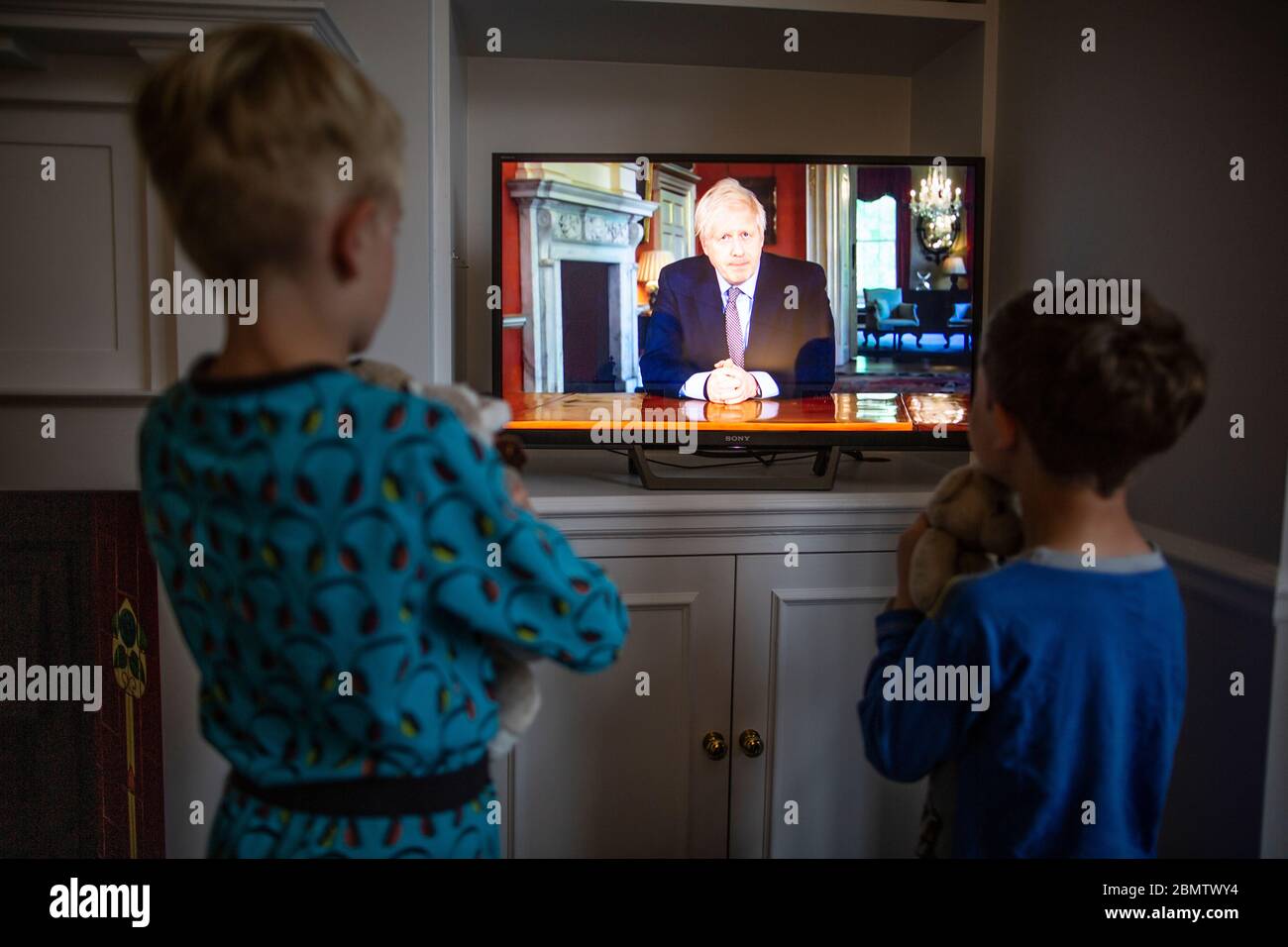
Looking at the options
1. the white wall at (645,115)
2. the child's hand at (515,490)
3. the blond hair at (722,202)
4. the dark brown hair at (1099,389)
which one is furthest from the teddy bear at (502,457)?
the white wall at (645,115)

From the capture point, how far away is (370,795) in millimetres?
640

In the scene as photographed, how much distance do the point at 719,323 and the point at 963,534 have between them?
22.7 inches

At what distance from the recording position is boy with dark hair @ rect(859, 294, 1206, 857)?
2.37ft

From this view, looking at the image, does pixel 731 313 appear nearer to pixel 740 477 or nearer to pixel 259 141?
pixel 740 477

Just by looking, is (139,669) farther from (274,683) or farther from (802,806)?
(802,806)

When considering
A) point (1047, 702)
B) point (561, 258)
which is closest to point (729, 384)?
point (561, 258)

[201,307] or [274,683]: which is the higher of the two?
[201,307]

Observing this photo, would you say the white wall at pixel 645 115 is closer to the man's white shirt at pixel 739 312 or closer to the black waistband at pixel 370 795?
the man's white shirt at pixel 739 312

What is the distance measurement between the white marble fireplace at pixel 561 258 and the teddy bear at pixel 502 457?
1.94 ft

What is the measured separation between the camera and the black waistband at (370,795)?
640 mm
